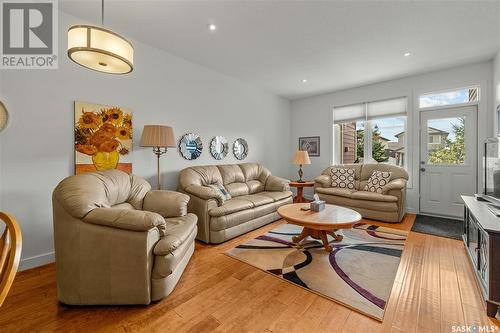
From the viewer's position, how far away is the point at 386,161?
4.78 m

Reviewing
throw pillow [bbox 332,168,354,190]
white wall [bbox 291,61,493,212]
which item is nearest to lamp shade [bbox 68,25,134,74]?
throw pillow [bbox 332,168,354,190]

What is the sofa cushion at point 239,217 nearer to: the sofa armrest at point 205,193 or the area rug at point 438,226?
the sofa armrest at point 205,193

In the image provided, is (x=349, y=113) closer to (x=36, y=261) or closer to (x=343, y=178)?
(x=343, y=178)

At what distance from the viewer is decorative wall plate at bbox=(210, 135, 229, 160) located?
165 inches

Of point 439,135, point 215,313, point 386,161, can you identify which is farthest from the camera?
point 386,161

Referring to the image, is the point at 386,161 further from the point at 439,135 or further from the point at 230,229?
the point at 230,229

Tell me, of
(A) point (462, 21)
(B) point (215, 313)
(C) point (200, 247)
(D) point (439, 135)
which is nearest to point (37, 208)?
(C) point (200, 247)

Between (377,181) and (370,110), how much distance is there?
5.65 feet

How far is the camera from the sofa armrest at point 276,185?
171 inches

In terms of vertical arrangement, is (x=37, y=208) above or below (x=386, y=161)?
below

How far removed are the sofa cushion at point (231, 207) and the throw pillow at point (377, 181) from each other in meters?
2.48

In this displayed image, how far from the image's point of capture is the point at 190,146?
3.81m

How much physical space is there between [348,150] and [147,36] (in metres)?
4.70

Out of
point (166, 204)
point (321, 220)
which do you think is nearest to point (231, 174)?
point (166, 204)
